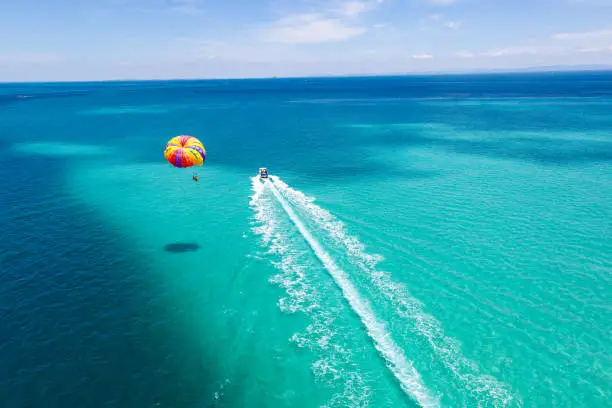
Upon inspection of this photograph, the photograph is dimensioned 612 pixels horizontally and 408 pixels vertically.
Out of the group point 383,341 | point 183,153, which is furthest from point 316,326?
point 183,153

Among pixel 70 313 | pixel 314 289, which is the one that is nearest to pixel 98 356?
pixel 70 313

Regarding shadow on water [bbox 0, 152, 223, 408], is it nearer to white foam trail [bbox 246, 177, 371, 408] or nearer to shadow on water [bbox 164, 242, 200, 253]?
shadow on water [bbox 164, 242, 200, 253]

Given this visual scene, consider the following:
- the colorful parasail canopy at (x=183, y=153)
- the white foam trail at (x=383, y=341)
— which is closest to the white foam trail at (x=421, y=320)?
the white foam trail at (x=383, y=341)

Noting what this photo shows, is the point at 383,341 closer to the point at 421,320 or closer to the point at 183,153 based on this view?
the point at 421,320

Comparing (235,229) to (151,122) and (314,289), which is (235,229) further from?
(151,122)

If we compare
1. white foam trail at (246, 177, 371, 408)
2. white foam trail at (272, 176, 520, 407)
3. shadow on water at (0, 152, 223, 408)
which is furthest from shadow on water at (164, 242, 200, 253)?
white foam trail at (272, 176, 520, 407)
